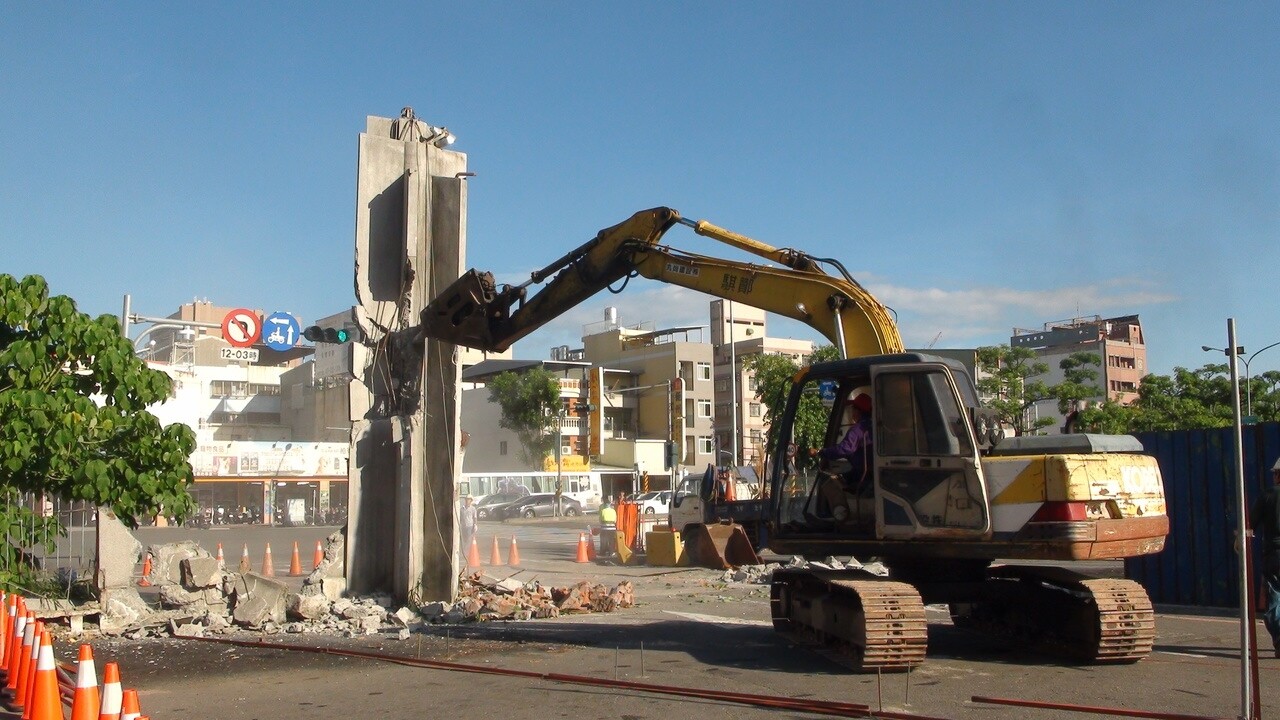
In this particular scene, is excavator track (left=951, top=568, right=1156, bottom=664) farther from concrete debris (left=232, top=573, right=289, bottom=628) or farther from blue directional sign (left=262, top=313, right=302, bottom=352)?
blue directional sign (left=262, top=313, right=302, bottom=352)

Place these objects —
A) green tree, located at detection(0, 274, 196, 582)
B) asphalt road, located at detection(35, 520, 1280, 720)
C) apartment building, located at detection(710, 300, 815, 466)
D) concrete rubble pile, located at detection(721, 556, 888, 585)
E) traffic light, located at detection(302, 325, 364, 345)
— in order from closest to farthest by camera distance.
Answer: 1. asphalt road, located at detection(35, 520, 1280, 720)
2. green tree, located at detection(0, 274, 196, 582)
3. traffic light, located at detection(302, 325, 364, 345)
4. concrete rubble pile, located at detection(721, 556, 888, 585)
5. apartment building, located at detection(710, 300, 815, 466)

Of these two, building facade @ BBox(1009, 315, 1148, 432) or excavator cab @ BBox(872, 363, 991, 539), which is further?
building facade @ BBox(1009, 315, 1148, 432)

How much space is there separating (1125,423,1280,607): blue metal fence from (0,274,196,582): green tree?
12.6 metres

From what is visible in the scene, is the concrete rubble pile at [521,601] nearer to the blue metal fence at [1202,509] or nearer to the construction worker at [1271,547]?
the blue metal fence at [1202,509]

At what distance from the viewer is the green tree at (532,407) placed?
227ft

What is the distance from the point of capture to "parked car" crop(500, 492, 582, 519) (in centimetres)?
5578

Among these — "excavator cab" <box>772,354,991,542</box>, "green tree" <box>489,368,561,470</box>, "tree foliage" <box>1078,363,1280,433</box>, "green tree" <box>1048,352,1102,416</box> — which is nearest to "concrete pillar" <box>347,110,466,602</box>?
"excavator cab" <box>772,354,991,542</box>

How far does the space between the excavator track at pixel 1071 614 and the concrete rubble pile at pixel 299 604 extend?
555cm

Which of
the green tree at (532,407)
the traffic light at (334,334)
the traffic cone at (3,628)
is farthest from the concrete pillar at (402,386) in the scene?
the green tree at (532,407)

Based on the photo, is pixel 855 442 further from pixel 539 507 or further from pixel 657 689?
pixel 539 507

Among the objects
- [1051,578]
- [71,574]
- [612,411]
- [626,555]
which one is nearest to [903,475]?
[1051,578]

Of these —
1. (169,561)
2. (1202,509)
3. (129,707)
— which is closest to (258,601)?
(169,561)

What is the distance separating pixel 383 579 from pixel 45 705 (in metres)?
8.37

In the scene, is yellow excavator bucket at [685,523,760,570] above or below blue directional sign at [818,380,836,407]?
below
